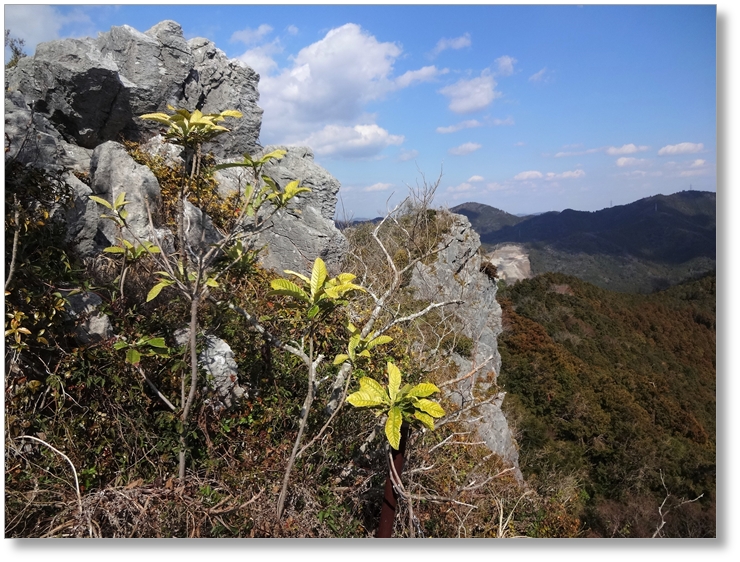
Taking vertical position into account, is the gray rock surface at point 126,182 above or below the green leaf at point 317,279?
above

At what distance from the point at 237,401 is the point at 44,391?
1.01 meters

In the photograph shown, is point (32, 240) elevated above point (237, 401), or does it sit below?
above

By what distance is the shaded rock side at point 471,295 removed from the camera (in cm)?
666

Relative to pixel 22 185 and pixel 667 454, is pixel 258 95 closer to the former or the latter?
pixel 22 185

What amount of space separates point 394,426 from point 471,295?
767cm

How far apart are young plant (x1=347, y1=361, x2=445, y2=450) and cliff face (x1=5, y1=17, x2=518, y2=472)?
55.1 inches

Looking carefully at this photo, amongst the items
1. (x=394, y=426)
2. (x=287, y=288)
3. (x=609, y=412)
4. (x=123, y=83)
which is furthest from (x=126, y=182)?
(x=609, y=412)

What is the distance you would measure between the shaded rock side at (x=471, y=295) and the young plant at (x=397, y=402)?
441 cm

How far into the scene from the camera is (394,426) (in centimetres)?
165

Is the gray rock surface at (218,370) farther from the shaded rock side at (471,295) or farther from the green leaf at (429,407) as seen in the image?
the shaded rock side at (471,295)

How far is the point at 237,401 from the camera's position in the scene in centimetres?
263

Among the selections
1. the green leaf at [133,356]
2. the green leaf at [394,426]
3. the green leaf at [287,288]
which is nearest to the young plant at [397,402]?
the green leaf at [394,426]

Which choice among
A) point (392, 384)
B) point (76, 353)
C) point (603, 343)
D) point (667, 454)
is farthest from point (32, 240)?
point (603, 343)
